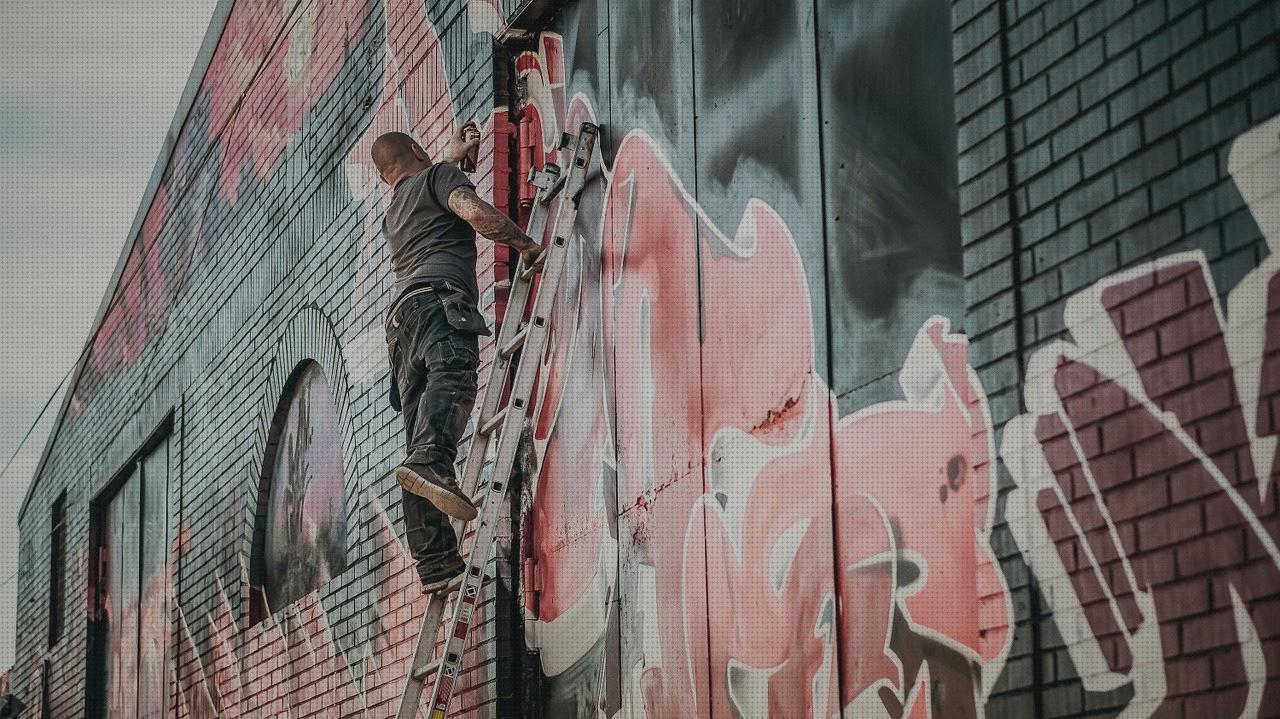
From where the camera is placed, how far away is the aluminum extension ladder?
668 centimetres

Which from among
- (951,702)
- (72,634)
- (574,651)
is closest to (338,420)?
(574,651)

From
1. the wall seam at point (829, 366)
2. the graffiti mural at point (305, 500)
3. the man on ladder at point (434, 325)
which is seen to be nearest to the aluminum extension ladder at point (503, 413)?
the man on ladder at point (434, 325)

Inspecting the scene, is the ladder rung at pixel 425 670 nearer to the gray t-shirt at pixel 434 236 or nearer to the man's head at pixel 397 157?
the gray t-shirt at pixel 434 236

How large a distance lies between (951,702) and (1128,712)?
765 mm

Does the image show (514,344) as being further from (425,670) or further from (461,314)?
(425,670)

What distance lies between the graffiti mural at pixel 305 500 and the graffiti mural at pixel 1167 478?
20.1 feet

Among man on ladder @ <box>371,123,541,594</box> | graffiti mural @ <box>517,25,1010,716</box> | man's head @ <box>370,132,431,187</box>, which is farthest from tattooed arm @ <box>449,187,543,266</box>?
man's head @ <box>370,132,431,187</box>

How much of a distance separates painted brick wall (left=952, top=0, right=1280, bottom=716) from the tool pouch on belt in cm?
297

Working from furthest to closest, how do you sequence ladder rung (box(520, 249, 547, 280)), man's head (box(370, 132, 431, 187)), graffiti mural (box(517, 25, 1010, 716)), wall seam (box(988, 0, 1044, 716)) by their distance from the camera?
man's head (box(370, 132, 431, 187)) → ladder rung (box(520, 249, 547, 280)) → graffiti mural (box(517, 25, 1010, 716)) → wall seam (box(988, 0, 1044, 716))

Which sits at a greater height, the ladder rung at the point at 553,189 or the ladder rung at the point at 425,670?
the ladder rung at the point at 553,189

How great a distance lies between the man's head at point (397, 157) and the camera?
7668 millimetres

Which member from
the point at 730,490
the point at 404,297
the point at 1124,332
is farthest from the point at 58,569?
the point at 1124,332

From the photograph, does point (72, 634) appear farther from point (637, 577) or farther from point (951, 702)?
point (951, 702)

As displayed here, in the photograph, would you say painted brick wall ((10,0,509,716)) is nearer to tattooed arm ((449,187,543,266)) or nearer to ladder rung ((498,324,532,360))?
ladder rung ((498,324,532,360))
